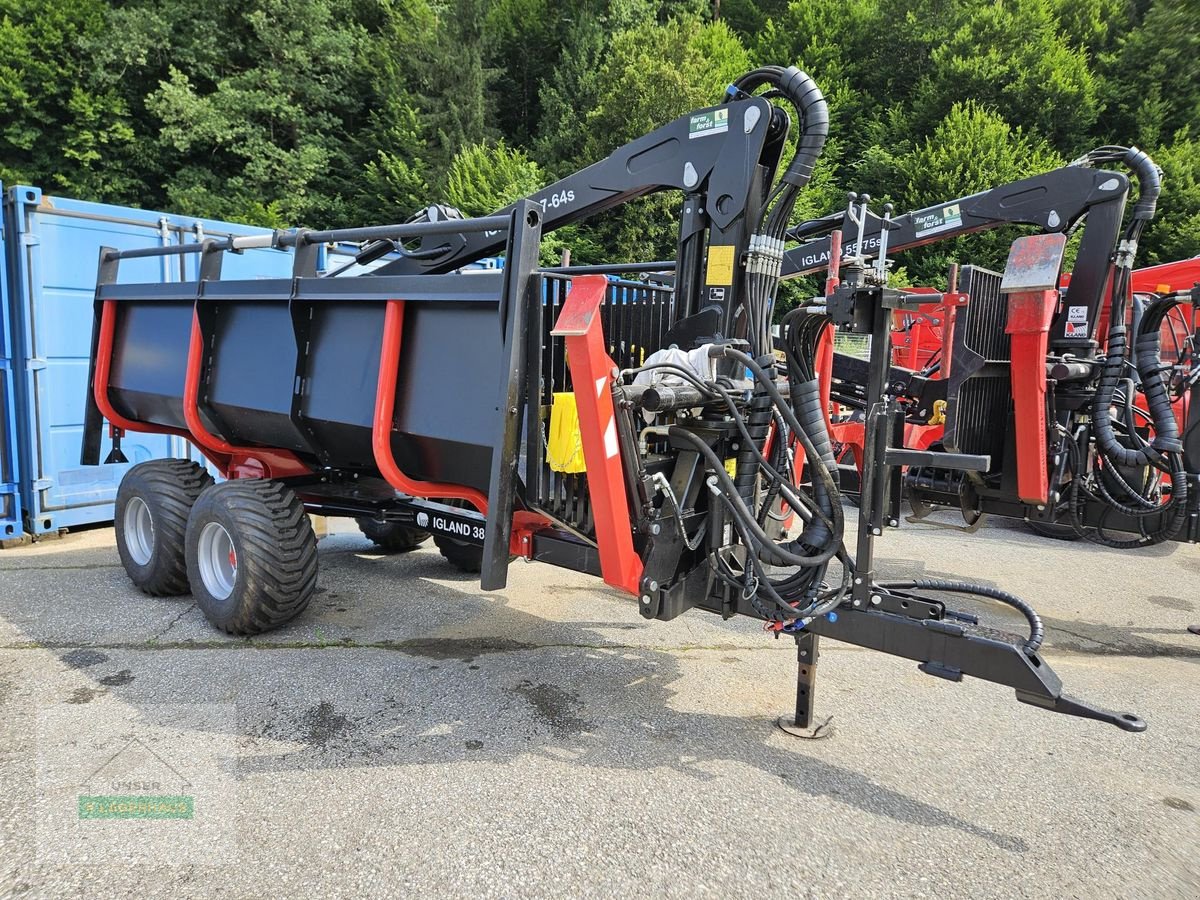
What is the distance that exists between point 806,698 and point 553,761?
3.50 ft

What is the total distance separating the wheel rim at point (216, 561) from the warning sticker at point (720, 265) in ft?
9.47

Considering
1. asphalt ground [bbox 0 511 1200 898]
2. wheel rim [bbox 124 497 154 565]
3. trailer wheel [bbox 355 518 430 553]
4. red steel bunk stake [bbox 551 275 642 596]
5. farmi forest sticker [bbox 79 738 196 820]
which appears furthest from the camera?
trailer wheel [bbox 355 518 430 553]

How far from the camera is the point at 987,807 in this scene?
2926 mm

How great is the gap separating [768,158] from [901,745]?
2.48 metres

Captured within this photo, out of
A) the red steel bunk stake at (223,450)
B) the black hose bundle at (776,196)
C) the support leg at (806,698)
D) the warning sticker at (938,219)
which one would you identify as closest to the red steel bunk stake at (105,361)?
the red steel bunk stake at (223,450)

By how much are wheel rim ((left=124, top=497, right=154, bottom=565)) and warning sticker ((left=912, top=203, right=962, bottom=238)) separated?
5.22m

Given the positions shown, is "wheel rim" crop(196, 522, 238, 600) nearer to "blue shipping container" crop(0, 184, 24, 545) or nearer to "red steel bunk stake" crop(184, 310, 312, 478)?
"red steel bunk stake" crop(184, 310, 312, 478)

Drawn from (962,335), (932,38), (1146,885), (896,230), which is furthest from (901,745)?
(932,38)

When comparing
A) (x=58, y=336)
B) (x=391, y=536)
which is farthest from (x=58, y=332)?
(x=391, y=536)

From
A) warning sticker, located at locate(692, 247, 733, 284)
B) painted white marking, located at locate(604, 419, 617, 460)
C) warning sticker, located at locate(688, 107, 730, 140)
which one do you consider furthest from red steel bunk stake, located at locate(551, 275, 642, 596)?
warning sticker, located at locate(688, 107, 730, 140)

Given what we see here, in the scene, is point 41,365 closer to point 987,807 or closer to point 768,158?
point 768,158

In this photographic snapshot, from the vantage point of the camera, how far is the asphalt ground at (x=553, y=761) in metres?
2.54

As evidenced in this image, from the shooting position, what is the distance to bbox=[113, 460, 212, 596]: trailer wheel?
192 inches

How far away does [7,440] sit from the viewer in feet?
20.7
